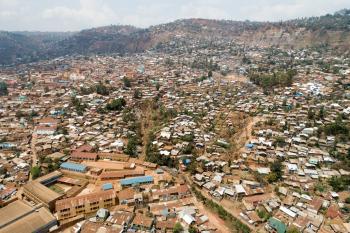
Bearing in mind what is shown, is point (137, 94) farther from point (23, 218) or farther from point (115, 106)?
point (23, 218)

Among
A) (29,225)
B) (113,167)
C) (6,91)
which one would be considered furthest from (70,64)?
(29,225)

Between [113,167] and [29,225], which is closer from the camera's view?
[29,225]

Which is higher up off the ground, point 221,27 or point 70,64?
point 221,27

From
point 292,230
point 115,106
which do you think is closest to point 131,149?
point 115,106

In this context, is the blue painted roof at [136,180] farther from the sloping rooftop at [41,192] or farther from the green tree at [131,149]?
the green tree at [131,149]

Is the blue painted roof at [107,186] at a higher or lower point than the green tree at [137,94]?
lower

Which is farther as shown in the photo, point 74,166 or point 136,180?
point 74,166

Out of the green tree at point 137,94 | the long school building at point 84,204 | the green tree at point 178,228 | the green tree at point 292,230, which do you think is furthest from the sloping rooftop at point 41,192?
the green tree at point 137,94

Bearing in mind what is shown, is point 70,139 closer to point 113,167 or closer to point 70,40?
point 113,167
